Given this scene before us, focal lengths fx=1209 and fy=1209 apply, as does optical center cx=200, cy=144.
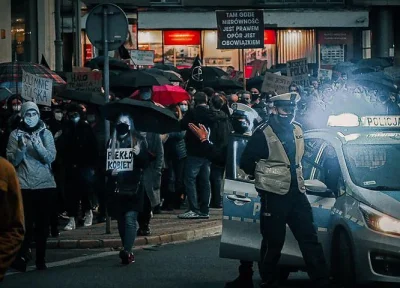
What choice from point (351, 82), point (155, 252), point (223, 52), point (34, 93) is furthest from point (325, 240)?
point (223, 52)

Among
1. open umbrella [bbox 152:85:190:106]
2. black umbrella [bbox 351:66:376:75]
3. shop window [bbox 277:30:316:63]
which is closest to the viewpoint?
open umbrella [bbox 152:85:190:106]

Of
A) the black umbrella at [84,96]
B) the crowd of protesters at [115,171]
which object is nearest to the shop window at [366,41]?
the crowd of protesters at [115,171]

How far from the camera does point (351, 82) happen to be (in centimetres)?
2930

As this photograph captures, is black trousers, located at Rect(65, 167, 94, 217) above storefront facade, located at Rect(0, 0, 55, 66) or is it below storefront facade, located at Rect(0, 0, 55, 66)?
below

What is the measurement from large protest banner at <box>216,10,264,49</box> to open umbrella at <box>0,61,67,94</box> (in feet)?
11.5

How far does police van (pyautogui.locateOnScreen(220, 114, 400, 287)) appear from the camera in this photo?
9953mm

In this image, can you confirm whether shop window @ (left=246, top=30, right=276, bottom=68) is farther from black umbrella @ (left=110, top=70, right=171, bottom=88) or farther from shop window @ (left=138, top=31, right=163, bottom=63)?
black umbrella @ (left=110, top=70, right=171, bottom=88)

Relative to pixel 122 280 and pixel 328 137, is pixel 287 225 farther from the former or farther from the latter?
pixel 122 280

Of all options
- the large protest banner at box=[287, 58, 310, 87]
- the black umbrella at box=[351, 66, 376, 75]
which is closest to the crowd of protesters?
the large protest banner at box=[287, 58, 310, 87]

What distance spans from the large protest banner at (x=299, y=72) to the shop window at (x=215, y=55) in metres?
21.9

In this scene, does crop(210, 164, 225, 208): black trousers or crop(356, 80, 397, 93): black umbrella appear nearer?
crop(210, 164, 225, 208): black trousers

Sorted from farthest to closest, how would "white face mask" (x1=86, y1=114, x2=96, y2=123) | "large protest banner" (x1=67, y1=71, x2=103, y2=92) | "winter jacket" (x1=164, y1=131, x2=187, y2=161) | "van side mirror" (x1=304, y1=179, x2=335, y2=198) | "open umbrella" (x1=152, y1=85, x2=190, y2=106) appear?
1. "open umbrella" (x1=152, y1=85, x2=190, y2=106)
2. "large protest banner" (x1=67, y1=71, x2=103, y2=92)
3. "winter jacket" (x1=164, y1=131, x2=187, y2=161)
4. "white face mask" (x1=86, y1=114, x2=96, y2=123)
5. "van side mirror" (x1=304, y1=179, x2=335, y2=198)

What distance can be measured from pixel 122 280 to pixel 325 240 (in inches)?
102

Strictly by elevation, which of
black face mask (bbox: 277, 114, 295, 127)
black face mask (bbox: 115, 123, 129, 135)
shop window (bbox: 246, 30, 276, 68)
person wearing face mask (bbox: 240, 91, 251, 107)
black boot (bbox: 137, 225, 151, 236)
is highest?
shop window (bbox: 246, 30, 276, 68)
